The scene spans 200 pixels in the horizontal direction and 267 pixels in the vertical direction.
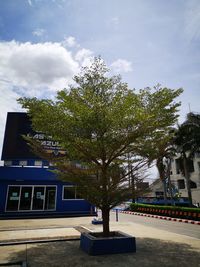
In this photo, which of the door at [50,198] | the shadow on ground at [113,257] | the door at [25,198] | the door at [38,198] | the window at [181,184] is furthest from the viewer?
the window at [181,184]

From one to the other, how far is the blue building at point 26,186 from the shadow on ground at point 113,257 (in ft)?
38.4

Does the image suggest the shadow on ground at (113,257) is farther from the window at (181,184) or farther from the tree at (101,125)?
the window at (181,184)

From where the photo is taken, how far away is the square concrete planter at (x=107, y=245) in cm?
→ 760

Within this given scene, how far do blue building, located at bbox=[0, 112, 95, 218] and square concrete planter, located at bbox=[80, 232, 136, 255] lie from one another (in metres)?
12.5

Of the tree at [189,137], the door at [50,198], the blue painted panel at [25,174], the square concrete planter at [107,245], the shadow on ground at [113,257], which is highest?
the tree at [189,137]

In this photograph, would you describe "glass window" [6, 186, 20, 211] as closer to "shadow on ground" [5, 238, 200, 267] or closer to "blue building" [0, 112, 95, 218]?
"blue building" [0, 112, 95, 218]

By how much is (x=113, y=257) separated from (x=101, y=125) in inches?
188

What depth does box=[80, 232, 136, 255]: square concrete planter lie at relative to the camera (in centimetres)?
760

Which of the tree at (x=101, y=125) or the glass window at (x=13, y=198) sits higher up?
the tree at (x=101, y=125)

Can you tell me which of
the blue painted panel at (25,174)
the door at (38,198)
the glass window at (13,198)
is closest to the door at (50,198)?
the door at (38,198)

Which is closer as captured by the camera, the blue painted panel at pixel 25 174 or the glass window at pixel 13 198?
the glass window at pixel 13 198

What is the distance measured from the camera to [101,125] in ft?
27.2

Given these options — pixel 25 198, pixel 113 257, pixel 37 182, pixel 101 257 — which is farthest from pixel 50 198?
pixel 113 257

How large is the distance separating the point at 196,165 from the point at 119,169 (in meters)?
38.5
